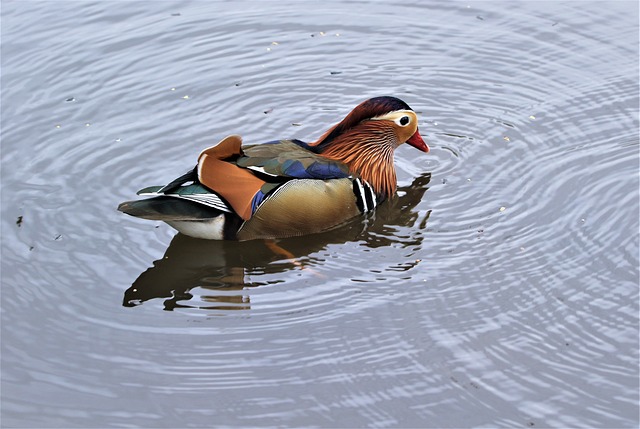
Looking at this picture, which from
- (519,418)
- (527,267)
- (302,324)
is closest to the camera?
(519,418)

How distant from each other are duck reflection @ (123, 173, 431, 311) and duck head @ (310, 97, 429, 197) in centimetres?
31

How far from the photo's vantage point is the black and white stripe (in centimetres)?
856

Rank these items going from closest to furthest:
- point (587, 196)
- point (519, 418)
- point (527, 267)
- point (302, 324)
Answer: point (519, 418) < point (302, 324) < point (527, 267) < point (587, 196)

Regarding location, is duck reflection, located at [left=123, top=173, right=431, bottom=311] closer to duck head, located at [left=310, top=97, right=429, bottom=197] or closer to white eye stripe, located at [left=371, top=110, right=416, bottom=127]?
duck head, located at [left=310, top=97, right=429, bottom=197]

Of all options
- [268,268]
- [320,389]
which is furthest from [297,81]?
[320,389]

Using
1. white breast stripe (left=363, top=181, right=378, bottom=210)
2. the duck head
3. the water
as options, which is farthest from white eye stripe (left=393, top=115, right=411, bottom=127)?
white breast stripe (left=363, top=181, right=378, bottom=210)

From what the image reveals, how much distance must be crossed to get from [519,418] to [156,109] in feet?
16.6

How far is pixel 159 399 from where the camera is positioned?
6406 mm

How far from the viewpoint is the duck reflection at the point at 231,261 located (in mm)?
7488

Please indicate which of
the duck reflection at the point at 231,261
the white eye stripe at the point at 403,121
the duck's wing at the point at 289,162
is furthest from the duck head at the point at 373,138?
the duck reflection at the point at 231,261

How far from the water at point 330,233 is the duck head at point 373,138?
278 millimetres

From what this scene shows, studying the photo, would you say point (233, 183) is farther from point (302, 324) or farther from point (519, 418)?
point (519, 418)

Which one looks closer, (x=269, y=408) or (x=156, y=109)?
(x=269, y=408)

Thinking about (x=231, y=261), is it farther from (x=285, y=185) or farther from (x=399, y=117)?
(x=399, y=117)
